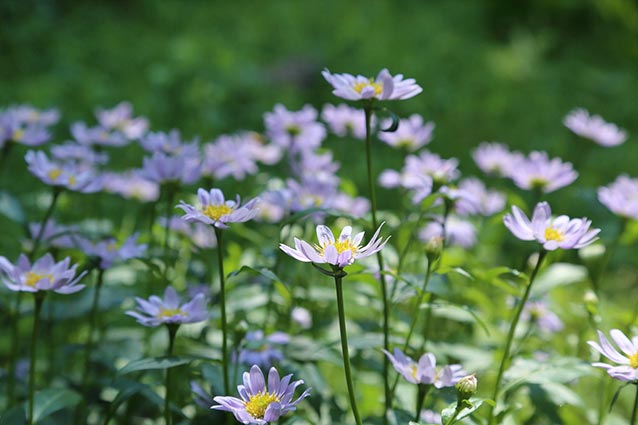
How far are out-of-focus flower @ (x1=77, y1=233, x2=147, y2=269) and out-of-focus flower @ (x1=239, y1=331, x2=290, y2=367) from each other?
0.90 feet

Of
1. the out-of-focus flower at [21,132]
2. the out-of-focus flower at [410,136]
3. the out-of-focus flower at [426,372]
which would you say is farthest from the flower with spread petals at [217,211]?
the out-of-focus flower at [21,132]

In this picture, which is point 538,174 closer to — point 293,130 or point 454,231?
point 454,231

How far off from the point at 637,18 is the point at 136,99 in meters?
3.34

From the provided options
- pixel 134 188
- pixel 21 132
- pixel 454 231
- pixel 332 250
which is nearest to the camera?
pixel 332 250

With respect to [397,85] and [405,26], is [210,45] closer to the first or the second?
[405,26]

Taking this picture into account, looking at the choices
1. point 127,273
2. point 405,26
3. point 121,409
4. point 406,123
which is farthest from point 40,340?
point 405,26

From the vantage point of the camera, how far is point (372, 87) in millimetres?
1201

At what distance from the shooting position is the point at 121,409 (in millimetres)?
Result: 1673

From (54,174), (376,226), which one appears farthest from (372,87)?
(54,174)

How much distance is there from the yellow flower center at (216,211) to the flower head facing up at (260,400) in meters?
0.24

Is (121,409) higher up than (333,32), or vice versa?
(333,32)

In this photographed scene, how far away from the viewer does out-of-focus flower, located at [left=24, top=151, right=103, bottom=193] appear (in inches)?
59.2

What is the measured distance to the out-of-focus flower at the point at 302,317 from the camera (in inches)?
63.6

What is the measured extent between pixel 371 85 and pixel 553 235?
0.38 metres
